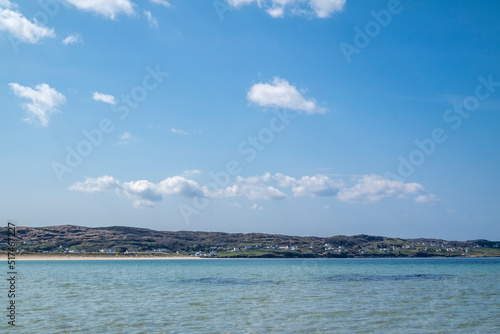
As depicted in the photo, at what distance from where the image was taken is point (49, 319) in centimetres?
2703

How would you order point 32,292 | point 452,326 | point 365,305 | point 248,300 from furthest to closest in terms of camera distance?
1. point 32,292
2. point 248,300
3. point 365,305
4. point 452,326

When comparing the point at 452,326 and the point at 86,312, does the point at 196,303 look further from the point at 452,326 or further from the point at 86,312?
the point at 452,326

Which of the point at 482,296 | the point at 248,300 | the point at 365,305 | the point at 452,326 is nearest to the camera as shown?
the point at 452,326

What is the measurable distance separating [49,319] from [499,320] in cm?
3077

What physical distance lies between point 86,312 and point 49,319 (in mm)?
3104

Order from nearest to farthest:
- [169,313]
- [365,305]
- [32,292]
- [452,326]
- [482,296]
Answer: [452,326]
[169,313]
[365,305]
[482,296]
[32,292]

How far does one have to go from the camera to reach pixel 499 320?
27.0 metres

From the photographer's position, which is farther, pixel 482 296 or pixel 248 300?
pixel 482 296

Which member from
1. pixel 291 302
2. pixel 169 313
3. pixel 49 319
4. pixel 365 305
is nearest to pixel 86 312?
pixel 49 319

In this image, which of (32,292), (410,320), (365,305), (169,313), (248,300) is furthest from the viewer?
(32,292)

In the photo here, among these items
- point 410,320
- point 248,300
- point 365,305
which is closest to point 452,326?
point 410,320

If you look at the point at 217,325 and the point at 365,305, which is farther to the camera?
the point at 365,305

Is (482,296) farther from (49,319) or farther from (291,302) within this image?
(49,319)

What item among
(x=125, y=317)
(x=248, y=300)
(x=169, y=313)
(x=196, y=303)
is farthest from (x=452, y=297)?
(x=125, y=317)
